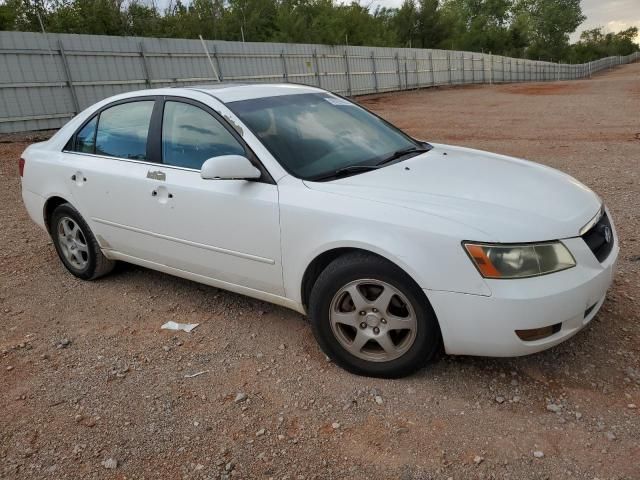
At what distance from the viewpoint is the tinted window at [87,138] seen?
13.8ft

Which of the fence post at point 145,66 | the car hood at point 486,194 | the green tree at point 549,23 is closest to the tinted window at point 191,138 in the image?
the car hood at point 486,194

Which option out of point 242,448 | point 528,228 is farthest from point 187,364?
point 528,228

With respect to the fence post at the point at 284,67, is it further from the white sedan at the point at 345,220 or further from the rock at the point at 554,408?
the rock at the point at 554,408

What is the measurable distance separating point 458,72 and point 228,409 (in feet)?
136

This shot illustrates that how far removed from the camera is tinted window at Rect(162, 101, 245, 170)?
3350mm

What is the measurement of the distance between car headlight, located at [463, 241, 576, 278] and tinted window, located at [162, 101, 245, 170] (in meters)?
1.53

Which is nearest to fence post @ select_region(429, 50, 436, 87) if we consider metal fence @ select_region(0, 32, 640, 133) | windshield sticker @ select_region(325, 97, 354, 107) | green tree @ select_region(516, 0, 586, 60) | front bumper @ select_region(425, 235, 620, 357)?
metal fence @ select_region(0, 32, 640, 133)

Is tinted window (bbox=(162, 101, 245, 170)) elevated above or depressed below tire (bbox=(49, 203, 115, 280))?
above

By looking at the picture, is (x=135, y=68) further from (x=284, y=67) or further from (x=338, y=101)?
(x=338, y=101)

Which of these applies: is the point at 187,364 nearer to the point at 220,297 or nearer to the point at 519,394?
the point at 220,297

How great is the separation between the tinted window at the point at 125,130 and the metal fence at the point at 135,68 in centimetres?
122

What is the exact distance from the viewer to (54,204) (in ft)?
14.9

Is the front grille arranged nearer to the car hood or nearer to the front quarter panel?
the car hood

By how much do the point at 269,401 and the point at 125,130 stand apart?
2.31 meters
